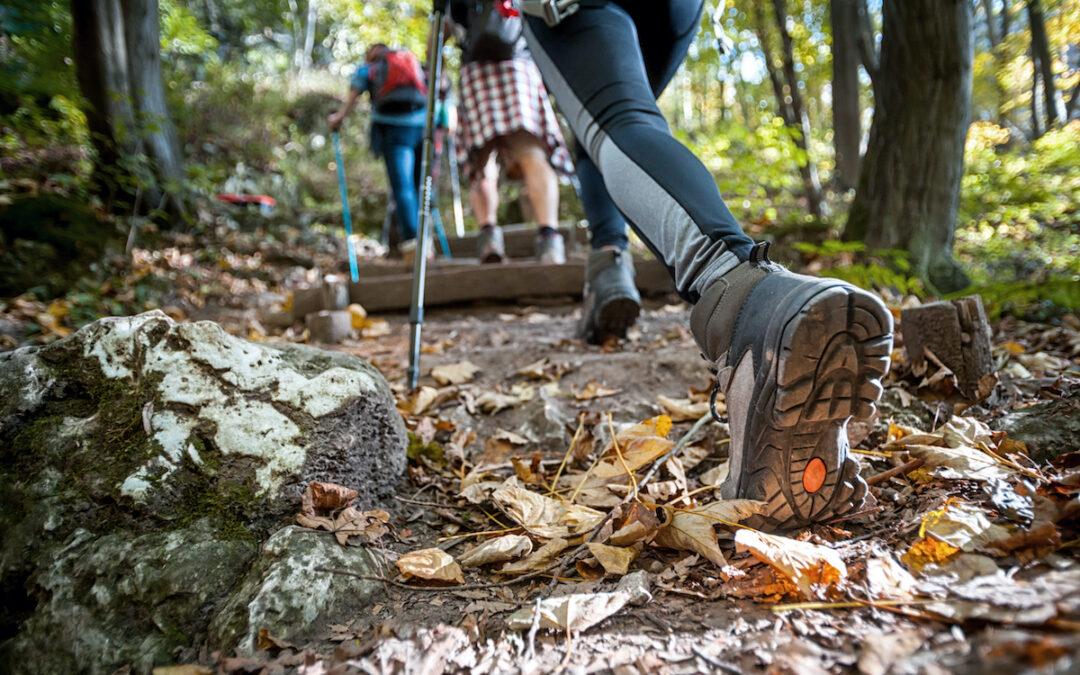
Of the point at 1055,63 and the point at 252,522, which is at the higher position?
the point at 1055,63

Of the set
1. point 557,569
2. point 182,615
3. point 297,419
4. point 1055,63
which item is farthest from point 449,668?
point 1055,63

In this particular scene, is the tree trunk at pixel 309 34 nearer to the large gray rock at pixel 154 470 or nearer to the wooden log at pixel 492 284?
the wooden log at pixel 492 284

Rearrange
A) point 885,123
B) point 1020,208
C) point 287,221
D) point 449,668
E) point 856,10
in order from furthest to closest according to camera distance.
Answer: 1. point 287,221
2. point 856,10
3. point 1020,208
4. point 885,123
5. point 449,668

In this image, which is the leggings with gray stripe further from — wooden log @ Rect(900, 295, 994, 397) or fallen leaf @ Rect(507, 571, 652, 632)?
wooden log @ Rect(900, 295, 994, 397)

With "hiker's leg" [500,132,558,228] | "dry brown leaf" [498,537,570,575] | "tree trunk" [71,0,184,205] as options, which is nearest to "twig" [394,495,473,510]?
"dry brown leaf" [498,537,570,575]

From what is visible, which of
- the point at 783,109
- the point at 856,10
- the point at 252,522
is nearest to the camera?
the point at 252,522

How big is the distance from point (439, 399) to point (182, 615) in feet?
3.60

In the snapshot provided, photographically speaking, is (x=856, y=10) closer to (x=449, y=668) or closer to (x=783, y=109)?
(x=783, y=109)

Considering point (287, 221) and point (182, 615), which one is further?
point (287, 221)

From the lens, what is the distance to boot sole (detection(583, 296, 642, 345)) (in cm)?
238

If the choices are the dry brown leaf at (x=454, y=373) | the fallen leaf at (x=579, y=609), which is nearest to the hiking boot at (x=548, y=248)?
the dry brown leaf at (x=454, y=373)

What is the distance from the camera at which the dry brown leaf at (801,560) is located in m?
0.86

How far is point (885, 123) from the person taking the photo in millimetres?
3400

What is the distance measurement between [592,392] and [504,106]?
209 centimetres
